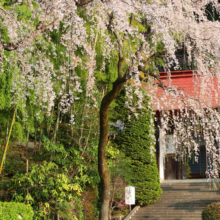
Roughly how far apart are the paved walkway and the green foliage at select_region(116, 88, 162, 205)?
352 mm

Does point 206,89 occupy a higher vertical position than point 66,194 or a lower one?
higher

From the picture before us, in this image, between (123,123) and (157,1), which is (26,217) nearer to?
(157,1)

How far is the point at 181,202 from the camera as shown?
35.5 ft

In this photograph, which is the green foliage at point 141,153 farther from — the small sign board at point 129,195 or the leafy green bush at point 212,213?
the leafy green bush at point 212,213

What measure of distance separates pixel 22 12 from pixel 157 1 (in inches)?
96.9

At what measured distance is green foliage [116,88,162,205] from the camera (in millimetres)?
10906

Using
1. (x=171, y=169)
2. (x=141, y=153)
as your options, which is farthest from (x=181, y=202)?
(x=171, y=169)

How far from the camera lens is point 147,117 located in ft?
38.3

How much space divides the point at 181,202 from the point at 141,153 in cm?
196

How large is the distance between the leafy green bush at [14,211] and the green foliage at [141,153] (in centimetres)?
459

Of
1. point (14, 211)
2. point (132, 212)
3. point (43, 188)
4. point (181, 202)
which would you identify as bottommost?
point (132, 212)

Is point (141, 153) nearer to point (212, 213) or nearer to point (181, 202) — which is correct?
point (181, 202)

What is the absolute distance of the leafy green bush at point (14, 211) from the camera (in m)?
6.32

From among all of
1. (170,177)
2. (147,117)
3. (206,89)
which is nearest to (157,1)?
(206,89)
